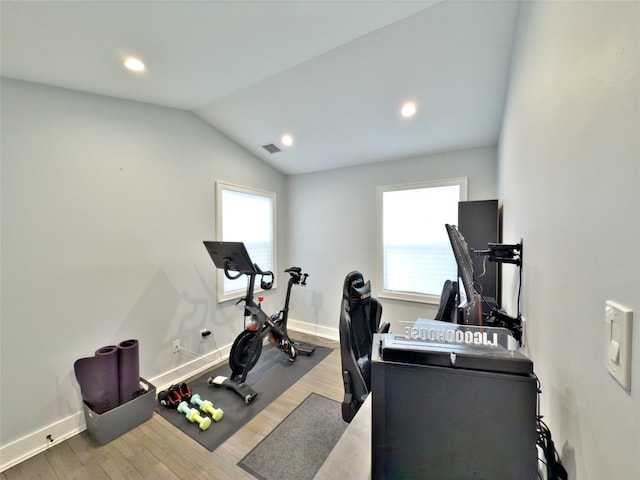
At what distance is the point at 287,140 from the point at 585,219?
3064 millimetres

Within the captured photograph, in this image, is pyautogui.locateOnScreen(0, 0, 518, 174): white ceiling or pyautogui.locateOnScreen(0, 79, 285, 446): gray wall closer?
pyautogui.locateOnScreen(0, 0, 518, 174): white ceiling

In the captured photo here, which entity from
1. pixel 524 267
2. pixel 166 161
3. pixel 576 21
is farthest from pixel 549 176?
pixel 166 161

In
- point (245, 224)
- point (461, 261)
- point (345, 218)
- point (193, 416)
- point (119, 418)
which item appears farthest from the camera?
point (345, 218)

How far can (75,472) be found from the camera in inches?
67.4

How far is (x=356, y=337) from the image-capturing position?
1.93 m

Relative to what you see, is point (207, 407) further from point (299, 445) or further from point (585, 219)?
point (585, 219)

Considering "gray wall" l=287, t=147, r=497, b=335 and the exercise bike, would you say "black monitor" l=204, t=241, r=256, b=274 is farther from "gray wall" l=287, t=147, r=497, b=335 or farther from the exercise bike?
"gray wall" l=287, t=147, r=497, b=335

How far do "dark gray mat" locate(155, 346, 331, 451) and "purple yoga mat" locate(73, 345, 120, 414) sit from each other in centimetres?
43

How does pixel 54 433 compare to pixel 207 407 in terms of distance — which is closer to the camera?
pixel 54 433

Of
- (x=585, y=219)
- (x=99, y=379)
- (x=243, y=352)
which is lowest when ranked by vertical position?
(x=243, y=352)

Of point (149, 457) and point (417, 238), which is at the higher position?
point (417, 238)

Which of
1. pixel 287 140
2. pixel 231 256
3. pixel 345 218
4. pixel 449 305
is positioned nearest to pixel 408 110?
pixel 287 140

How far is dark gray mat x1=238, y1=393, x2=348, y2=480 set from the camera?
1717 mm

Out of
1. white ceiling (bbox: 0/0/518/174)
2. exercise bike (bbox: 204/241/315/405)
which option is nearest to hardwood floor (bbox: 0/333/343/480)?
exercise bike (bbox: 204/241/315/405)
